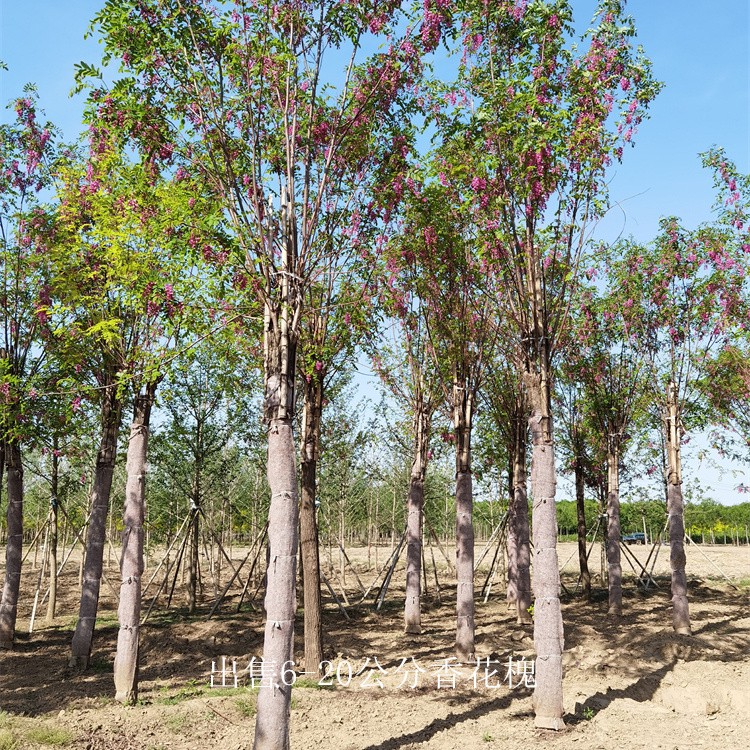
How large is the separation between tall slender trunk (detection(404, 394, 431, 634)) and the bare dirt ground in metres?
0.63

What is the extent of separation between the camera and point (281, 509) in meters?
6.89

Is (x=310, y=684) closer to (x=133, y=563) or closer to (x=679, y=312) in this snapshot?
(x=133, y=563)

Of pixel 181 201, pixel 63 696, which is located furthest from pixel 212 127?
pixel 63 696

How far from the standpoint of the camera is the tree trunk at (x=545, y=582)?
8133 millimetres

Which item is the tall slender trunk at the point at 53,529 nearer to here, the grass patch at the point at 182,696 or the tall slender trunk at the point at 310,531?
the tall slender trunk at the point at 310,531

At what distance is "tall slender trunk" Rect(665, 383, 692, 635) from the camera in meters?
14.3

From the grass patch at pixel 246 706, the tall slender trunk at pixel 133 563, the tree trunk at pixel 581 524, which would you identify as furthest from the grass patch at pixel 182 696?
the tree trunk at pixel 581 524

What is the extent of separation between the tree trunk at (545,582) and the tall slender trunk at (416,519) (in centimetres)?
651

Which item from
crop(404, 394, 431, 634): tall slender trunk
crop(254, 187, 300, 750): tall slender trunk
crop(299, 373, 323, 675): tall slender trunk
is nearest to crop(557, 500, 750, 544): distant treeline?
crop(404, 394, 431, 634): tall slender trunk

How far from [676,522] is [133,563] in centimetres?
1164

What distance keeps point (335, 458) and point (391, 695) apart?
42.6 ft

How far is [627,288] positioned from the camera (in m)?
15.5

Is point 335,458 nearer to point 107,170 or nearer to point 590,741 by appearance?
point 107,170

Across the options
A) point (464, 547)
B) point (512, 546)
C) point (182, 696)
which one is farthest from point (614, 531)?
point (182, 696)
